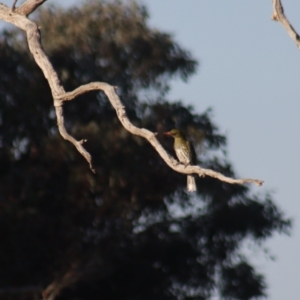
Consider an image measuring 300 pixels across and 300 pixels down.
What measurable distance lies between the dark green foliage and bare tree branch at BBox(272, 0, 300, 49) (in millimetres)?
16202

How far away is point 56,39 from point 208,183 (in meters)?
4.14

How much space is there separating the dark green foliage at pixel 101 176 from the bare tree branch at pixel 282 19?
53.2ft

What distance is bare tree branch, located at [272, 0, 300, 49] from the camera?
17.4ft

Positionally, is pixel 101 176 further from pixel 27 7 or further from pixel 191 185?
pixel 27 7

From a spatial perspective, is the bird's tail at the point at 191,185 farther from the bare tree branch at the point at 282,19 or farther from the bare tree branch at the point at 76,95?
the bare tree branch at the point at 282,19

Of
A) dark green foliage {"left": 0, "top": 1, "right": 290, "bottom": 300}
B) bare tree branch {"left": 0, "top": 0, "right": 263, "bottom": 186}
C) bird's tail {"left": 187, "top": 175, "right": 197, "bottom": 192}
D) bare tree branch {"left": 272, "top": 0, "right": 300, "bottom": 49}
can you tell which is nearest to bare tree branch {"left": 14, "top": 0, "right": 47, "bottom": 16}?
bare tree branch {"left": 0, "top": 0, "right": 263, "bottom": 186}

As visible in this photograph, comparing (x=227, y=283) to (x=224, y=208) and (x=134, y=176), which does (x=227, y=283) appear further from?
(x=134, y=176)

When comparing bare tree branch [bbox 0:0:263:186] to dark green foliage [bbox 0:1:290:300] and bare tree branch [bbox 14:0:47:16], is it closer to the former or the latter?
bare tree branch [bbox 14:0:47:16]

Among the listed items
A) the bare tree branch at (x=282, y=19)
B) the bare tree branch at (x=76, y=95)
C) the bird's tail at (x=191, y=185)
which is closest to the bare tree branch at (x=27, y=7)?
the bare tree branch at (x=76, y=95)

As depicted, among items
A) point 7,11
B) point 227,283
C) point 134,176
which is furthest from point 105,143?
point 7,11

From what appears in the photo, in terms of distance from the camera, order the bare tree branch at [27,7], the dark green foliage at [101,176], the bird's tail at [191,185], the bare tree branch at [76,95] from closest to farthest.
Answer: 1. the bare tree branch at [76,95]
2. the bare tree branch at [27,7]
3. the bird's tail at [191,185]
4. the dark green foliage at [101,176]

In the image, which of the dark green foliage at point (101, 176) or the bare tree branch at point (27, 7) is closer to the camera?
the bare tree branch at point (27, 7)

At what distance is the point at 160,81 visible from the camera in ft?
80.4

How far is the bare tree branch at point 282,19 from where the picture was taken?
5.30 metres
